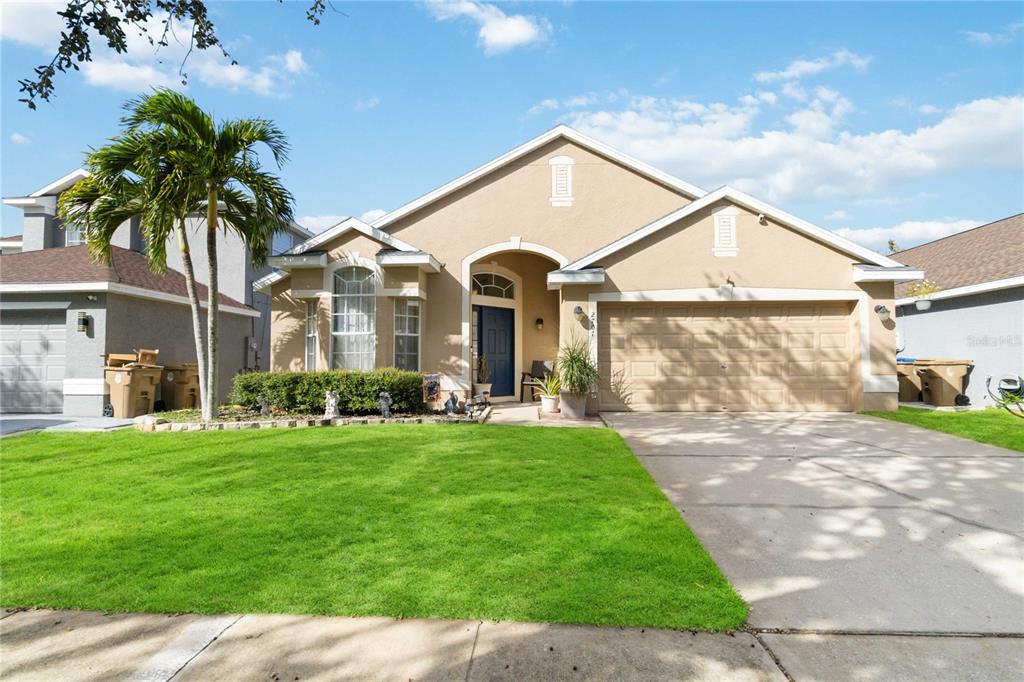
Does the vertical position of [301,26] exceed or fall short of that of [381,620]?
it exceeds it

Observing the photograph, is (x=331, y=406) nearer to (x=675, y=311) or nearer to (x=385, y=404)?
(x=385, y=404)

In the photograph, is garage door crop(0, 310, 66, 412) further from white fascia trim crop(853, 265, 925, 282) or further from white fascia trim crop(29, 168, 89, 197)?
white fascia trim crop(853, 265, 925, 282)

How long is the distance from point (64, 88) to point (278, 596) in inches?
145

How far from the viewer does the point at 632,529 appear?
4.35 metres

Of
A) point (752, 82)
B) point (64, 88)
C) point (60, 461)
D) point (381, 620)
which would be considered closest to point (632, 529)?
point (381, 620)

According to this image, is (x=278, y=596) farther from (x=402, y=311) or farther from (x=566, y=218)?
(x=566, y=218)

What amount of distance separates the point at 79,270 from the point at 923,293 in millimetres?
21809

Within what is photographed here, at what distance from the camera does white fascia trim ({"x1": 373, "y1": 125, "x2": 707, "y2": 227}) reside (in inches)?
511

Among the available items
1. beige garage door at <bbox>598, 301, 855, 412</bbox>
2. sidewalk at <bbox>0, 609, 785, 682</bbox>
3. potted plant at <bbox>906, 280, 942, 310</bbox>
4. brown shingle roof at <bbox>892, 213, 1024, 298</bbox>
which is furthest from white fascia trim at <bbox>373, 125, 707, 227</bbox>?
sidewalk at <bbox>0, 609, 785, 682</bbox>

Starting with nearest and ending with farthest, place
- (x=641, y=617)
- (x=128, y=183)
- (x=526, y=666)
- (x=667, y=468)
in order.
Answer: (x=526, y=666) → (x=641, y=617) → (x=667, y=468) → (x=128, y=183)

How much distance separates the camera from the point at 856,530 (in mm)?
4535

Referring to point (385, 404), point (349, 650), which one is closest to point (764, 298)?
point (385, 404)

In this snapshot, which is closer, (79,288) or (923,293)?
(79,288)

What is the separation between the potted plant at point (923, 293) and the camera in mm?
13380
